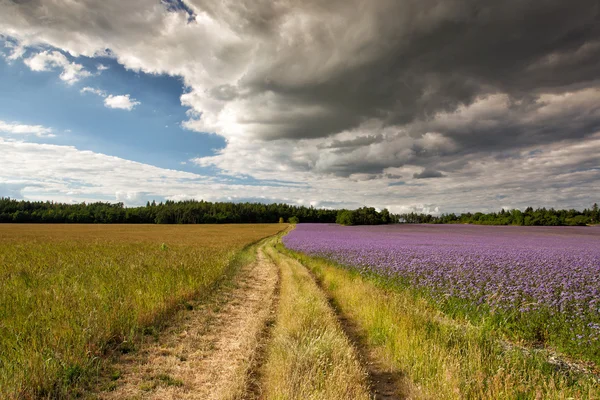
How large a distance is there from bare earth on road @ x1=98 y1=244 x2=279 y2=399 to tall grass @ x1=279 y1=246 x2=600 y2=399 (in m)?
2.50

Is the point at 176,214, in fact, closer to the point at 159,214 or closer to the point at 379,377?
the point at 159,214

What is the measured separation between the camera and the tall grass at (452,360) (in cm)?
383

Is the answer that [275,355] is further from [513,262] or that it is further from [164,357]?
[513,262]

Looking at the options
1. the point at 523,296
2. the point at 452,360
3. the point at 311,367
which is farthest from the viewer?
the point at 523,296

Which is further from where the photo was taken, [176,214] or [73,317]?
[176,214]

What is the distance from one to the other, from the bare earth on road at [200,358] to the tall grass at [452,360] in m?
2.50

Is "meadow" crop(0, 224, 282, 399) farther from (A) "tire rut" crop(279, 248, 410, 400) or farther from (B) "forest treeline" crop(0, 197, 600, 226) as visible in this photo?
(B) "forest treeline" crop(0, 197, 600, 226)

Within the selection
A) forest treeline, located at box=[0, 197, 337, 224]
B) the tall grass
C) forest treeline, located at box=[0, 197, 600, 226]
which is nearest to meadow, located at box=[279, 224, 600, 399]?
the tall grass

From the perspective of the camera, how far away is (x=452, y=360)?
4.56 meters

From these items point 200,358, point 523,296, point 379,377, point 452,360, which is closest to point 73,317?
point 200,358

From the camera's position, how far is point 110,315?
20.5ft

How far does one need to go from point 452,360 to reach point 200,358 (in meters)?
4.34

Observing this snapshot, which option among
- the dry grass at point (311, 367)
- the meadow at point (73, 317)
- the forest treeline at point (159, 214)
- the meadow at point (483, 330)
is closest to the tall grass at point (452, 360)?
the meadow at point (483, 330)

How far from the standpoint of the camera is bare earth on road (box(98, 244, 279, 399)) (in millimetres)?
4270
